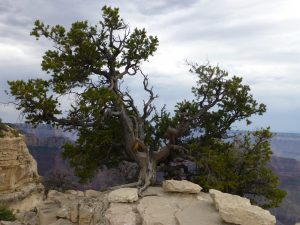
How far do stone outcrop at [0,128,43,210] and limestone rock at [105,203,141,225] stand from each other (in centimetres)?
3051

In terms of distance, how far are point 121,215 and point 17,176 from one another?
34.5 metres

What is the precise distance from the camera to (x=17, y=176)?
47188 millimetres

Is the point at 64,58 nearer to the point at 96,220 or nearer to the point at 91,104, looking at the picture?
the point at 91,104

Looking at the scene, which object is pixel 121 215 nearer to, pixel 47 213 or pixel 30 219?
pixel 47 213

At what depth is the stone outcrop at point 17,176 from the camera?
150ft

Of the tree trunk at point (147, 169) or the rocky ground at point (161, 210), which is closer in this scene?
the rocky ground at point (161, 210)

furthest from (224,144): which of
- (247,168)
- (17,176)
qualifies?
(17,176)

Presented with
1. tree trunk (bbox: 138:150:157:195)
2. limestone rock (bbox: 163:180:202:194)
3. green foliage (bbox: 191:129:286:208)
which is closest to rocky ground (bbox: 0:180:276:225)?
limestone rock (bbox: 163:180:202:194)

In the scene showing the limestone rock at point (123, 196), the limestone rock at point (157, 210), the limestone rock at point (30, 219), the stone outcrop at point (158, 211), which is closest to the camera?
the stone outcrop at point (158, 211)

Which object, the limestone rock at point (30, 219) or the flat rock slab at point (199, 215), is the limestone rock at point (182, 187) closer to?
the flat rock slab at point (199, 215)

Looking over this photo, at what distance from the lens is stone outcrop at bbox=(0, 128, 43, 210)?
45.6 m

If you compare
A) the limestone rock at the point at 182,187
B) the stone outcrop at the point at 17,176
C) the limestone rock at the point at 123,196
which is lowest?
the stone outcrop at the point at 17,176

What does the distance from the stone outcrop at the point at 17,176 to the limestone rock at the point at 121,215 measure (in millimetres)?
30508

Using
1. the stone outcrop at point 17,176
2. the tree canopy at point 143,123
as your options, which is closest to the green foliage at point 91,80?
the tree canopy at point 143,123
